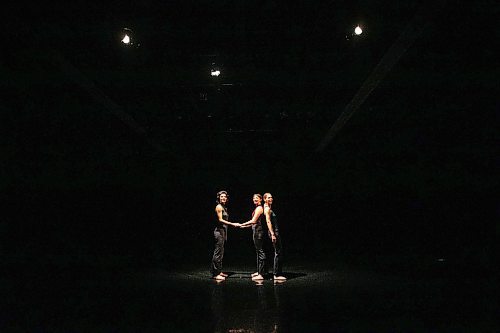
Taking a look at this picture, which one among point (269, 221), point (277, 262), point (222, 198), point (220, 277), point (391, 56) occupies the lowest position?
point (220, 277)

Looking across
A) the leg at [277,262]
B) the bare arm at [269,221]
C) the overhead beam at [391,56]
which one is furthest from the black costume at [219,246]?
the overhead beam at [391,56]

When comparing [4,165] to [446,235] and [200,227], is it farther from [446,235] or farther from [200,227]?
[446,235]

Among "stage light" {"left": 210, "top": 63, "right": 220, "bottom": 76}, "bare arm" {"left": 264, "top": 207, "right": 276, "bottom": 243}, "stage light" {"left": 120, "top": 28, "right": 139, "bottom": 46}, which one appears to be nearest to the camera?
"stage light" {"left": 120, "top": 28, "right": 139, "bottom": 46}

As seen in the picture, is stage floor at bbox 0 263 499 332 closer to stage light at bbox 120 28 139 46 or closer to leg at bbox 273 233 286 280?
leg at bbox 273 233 286 280

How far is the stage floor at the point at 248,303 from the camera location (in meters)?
3.13

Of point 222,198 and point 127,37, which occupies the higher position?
point 127,37

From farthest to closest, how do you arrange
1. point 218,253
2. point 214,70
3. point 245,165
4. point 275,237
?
point 245,165 → point 214,70 → point 218,253 → point 275,237

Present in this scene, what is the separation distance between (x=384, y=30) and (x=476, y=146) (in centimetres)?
534

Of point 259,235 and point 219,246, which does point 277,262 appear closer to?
point 259,235

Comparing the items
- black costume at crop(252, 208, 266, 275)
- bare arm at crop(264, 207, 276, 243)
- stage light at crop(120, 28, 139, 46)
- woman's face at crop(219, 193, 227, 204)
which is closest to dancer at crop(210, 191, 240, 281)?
woman's face at crop(219, 193, 227, 204)

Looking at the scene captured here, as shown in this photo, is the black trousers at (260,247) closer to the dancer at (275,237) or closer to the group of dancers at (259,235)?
the group of dancers at (259,235)

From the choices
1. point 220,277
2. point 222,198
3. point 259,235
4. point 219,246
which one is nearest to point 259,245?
point 259,235

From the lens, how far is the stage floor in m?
3.13

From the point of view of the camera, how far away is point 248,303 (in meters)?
3.97
